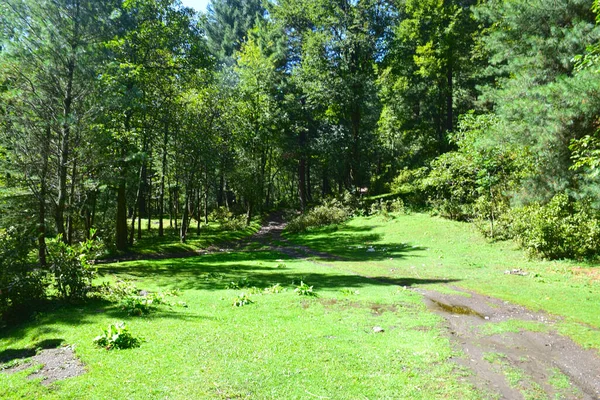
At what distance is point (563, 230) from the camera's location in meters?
14.6

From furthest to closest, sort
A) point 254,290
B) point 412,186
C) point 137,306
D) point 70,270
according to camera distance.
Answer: point 412,186 < point 254,290 < point 70,270 < point 137,306

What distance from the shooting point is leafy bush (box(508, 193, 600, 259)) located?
1414cm

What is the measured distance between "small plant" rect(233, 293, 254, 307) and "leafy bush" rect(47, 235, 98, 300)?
154 inches

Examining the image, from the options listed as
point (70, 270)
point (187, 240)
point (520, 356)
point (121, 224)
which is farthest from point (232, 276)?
point (187, 240)

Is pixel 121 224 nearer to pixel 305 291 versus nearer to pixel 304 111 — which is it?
pixel 305 291

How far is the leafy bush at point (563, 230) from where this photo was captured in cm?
1414

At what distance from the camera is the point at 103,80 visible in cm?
1434

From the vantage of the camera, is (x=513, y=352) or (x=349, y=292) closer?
(x=513, y=352)

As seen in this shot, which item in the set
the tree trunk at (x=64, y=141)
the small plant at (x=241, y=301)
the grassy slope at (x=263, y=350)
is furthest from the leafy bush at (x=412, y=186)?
the tree trunk at (x=64, y=141)

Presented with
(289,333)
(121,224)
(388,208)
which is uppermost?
(388,208)

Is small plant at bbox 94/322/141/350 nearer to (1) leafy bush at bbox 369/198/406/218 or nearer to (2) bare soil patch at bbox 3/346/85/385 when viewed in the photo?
(2) bare soil patch at bbox 3/346/85/385

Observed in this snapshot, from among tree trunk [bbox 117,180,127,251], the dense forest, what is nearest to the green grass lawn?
the dense forest

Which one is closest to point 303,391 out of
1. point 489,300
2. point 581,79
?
point 489,300

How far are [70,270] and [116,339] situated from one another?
3.94m
